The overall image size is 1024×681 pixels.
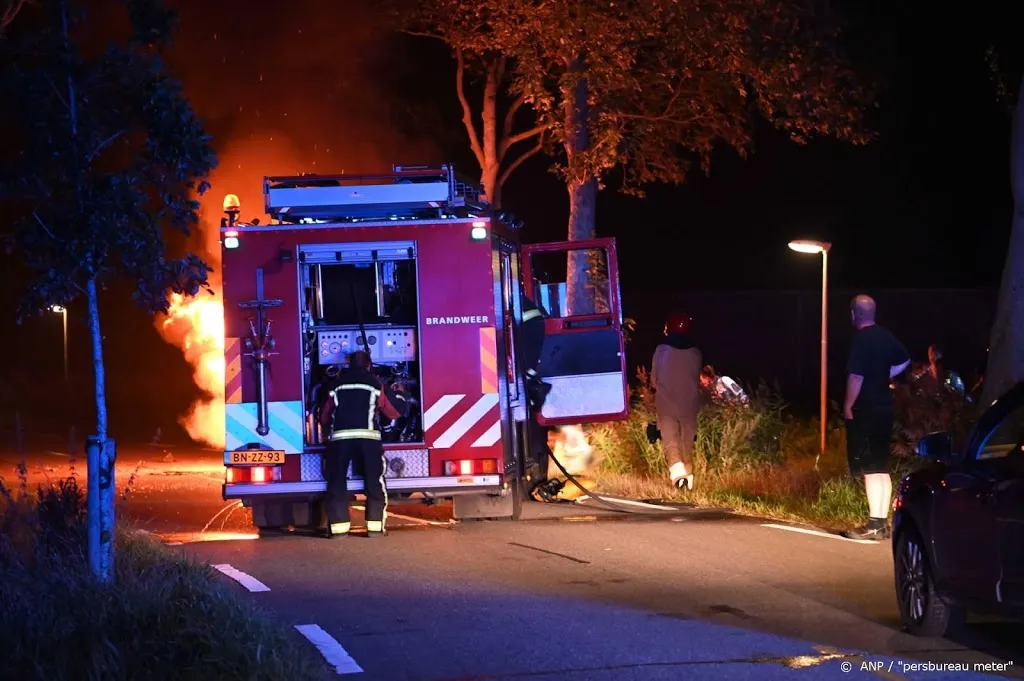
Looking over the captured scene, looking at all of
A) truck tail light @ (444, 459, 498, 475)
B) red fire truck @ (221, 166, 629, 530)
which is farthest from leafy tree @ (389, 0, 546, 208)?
truck tail light @ (444, 459, 498, 475)

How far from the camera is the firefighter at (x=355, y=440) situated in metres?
11.4

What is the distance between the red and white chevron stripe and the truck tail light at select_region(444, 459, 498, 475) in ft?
0.44

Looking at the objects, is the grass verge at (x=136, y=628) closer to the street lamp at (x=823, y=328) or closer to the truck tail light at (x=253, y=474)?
the truck tail light at (x=253, y=474)

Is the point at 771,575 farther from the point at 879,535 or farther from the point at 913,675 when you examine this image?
the point at 913,675

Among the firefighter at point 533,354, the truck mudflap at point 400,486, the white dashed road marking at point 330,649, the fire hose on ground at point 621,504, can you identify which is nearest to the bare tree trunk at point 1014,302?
the fire hose on ground at point 621,504

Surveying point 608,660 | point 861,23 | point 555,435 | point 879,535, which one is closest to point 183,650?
point 608,660

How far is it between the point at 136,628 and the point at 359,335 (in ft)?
18.6

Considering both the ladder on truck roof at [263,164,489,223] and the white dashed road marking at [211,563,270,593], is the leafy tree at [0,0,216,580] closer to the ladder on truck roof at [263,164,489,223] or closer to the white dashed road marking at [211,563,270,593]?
the white dashed road marking at [211,563,270,593]

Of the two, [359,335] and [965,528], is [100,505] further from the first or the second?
[359,335]

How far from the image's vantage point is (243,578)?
969 centimetres

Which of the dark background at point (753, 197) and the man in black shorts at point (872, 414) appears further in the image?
the dark background at point (753, 197)

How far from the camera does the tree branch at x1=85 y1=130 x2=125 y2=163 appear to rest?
26.1 ft

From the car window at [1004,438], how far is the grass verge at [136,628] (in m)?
3.45

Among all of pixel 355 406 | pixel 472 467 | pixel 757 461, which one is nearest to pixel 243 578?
pixel 355 406
